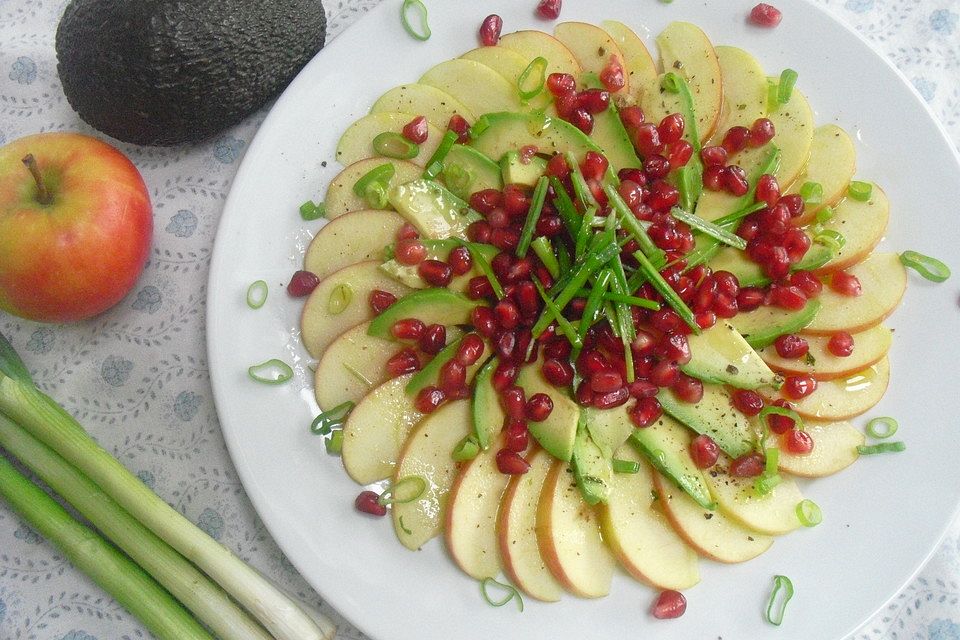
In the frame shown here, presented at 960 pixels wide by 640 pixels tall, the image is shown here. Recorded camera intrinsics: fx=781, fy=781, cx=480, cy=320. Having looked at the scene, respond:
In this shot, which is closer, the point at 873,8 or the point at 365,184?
the point at 365,184

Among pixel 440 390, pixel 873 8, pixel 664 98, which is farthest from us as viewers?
pixel 873 8

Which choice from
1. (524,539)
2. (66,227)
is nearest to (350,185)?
(66,227)

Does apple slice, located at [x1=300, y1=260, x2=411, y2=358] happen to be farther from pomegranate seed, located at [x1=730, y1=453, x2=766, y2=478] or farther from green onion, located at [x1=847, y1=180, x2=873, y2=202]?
green onion, located at [x1=847, y1=180, x2=873, y2=202]

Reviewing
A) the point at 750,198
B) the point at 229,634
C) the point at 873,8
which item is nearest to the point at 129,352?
the point at 229,634

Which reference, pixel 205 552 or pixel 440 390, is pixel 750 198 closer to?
pixel 440 390

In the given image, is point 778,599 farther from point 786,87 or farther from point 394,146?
point 394,146

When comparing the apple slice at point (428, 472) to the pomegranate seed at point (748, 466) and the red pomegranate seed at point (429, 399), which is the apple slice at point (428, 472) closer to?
the red pomegranate seed at point (429, 399)

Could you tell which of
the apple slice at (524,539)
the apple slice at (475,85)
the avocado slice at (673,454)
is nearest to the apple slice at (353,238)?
the apple slice at (475,85)
